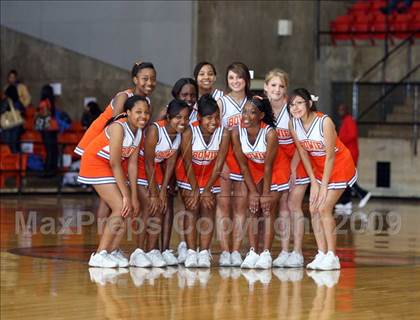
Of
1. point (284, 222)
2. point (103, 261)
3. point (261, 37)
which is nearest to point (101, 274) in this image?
point (103, 261)

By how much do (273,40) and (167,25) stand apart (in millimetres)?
2382

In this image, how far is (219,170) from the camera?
10.7 metres

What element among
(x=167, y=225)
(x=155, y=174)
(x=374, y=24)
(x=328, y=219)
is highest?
(x=374, y=24)

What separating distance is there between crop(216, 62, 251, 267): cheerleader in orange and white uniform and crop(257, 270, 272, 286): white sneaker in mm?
504

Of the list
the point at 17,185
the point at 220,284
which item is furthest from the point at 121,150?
the point at 17,185

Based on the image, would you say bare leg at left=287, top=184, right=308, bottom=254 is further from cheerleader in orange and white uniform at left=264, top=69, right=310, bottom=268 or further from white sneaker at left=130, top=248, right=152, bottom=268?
white sneaker at left=130, top=248, right=152, bottom=268

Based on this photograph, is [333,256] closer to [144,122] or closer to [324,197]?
[324,197]

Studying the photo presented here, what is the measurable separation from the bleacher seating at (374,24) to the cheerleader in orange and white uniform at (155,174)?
1360 cm

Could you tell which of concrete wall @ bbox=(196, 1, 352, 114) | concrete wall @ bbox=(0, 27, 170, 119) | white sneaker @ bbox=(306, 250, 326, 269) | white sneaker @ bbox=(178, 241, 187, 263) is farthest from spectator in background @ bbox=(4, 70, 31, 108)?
white sneaker @ bbox=(306, 250, 326, 269)

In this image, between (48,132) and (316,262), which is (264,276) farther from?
(48,132)

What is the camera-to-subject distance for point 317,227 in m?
10.8

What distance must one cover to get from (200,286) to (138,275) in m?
0.82

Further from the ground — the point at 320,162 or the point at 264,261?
the point at 320,162

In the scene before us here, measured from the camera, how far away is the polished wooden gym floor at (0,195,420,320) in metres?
7.92
